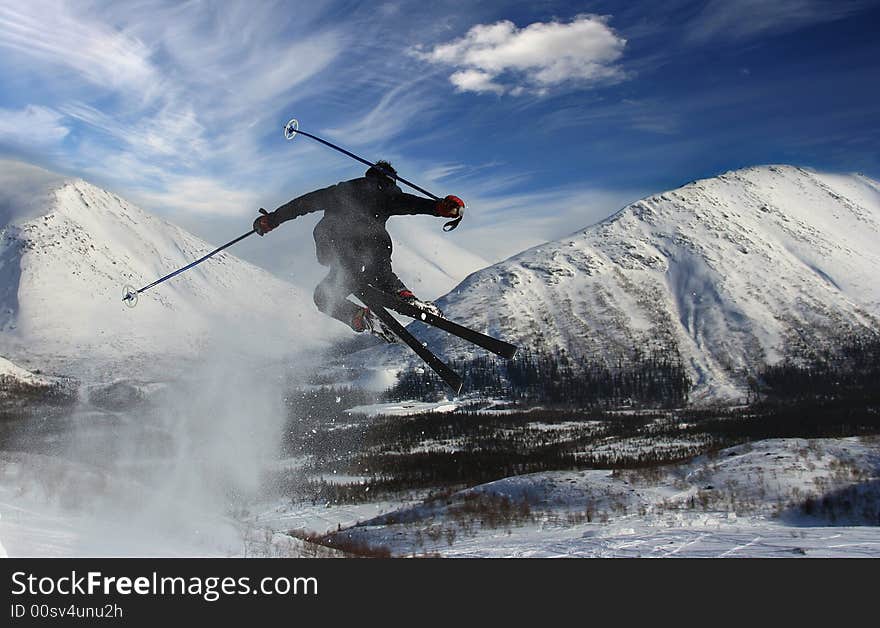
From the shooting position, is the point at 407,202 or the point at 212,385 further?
the point at 212,385

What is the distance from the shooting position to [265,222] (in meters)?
13.8

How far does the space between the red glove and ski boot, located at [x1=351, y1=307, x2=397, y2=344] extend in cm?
280

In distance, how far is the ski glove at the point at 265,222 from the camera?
45.1ft

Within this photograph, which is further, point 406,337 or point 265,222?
point 406,337

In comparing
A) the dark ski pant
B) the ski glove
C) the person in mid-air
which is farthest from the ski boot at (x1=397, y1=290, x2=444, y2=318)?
the ski glove

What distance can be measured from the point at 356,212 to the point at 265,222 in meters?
2.01

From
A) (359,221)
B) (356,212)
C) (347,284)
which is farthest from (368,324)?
(356,212)

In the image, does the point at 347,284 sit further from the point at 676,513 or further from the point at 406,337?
the point at 676,513

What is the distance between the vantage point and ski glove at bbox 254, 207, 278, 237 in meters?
13.7

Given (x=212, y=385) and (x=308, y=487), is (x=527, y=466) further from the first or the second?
(x=212, y=385)

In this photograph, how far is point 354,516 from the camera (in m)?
59.9

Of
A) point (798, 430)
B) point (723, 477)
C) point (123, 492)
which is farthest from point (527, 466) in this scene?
point (123, 492)

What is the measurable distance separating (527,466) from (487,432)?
51.3m

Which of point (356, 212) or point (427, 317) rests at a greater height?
point (356, 212)
